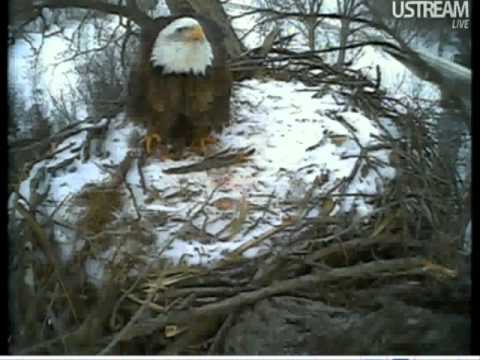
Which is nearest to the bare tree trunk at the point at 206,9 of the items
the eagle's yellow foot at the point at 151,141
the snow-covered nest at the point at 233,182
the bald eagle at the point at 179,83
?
the bald eagle at the point at 179,83

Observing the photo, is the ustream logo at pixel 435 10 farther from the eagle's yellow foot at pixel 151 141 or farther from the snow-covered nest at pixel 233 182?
the eagle's yellow foot at pixel 151 141

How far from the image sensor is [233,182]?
1563 mm

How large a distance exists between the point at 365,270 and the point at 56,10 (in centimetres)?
83

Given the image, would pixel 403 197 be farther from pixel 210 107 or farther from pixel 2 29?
pixel 2 29

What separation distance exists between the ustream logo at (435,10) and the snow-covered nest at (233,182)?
0.24 meters

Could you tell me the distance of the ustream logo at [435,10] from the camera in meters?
1.58

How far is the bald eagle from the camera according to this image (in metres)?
1.56

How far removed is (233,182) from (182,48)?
0.96ft

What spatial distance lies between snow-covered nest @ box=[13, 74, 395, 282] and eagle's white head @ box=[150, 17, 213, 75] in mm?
102

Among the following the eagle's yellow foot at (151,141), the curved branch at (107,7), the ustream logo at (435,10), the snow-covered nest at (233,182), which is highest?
the curved branch at (107,7)

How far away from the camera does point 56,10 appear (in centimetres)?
157

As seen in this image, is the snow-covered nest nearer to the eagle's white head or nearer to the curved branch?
the eagle's white head

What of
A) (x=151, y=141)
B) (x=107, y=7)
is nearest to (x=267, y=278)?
(x=151, y=141)

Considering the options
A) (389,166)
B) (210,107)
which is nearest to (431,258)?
(389,166)
